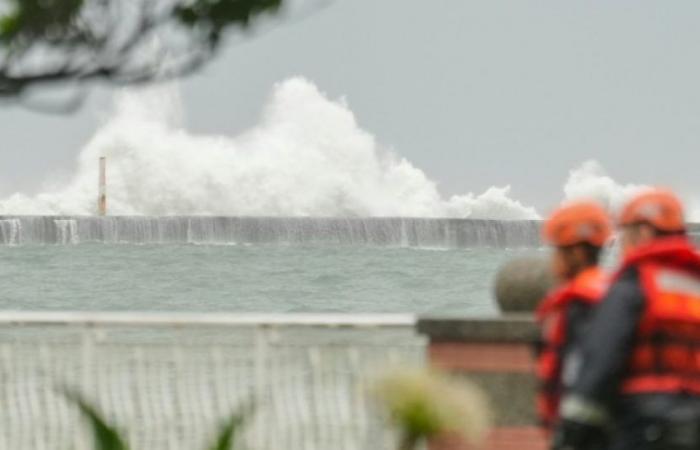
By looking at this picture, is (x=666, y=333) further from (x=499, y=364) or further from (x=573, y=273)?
(x=499, y=364)

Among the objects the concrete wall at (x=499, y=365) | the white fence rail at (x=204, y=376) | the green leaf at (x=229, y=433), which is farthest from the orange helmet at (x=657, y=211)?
the white fence rail at (x=204, y=376)

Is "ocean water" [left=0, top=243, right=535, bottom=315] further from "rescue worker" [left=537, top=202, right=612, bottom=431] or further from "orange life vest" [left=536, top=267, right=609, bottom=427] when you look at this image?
"rescue worker" [left=537, top=202, right=612, bottom=431]

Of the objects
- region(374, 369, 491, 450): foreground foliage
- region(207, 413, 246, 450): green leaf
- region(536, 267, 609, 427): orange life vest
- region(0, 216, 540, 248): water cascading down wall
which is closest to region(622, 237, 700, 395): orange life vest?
region(536, 267, 609, 427): orange life vest

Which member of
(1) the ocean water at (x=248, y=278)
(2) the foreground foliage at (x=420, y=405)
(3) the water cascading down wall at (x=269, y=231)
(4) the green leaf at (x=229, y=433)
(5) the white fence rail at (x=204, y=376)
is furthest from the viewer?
(3) the water cascading down wall at (x=269, y=231)

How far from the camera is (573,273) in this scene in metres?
6.70

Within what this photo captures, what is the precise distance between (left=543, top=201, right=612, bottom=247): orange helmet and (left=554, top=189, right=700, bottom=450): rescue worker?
0.18 m

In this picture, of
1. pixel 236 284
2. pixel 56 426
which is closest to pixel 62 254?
pixel 236 284

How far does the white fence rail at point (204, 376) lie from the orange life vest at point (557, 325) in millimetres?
3213

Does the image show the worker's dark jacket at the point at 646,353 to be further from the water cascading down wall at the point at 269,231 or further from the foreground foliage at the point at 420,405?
the water cascading down wall at the point at 269,231

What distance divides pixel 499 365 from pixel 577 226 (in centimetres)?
328

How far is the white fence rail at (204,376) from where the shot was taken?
10469 millimetres

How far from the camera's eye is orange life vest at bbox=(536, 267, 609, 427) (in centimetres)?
655

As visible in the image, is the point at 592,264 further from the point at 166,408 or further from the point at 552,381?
the point at 166,408

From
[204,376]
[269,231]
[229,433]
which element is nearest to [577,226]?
[229,433]
